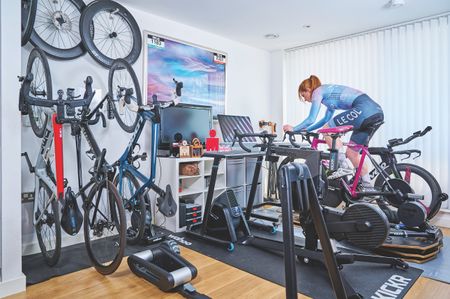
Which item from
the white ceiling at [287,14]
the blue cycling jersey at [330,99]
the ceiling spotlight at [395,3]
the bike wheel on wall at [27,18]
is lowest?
the blue cycling jersey at [330,99]

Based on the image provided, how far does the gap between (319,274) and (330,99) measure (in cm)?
213

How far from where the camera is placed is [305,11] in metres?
3.39

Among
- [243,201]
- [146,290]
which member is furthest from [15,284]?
[243,201]

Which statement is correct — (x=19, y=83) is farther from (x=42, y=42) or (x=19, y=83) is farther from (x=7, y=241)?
(x=7, y=241)

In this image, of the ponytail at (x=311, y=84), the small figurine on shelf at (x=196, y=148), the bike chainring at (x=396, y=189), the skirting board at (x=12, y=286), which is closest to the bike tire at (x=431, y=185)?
the bike chainring at (x=396, y=189)

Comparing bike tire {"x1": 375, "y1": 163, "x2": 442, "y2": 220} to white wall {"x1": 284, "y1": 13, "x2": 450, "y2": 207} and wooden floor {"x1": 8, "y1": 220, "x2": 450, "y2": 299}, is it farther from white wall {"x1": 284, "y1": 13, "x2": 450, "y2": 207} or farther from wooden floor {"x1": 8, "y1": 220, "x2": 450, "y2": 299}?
wooden floor {"x1": 8, "y1": 220, "x2": 450, "y2": 299}

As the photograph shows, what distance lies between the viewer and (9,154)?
192cm

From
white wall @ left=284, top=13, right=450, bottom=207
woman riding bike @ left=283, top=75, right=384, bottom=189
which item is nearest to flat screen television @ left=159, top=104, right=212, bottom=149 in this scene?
woman riding bike @ left=283, top=75, right=384, bottom=189

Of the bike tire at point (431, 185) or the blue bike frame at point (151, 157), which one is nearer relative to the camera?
the blue bike frame at point (151, 157)

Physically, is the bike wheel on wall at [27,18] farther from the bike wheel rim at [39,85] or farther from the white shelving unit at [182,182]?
the white shelving unit at [182,182]

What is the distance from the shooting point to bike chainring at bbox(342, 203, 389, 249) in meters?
1.83

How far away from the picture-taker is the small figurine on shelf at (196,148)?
344 centimetres

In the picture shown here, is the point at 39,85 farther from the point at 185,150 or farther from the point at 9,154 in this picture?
the point at 185,150

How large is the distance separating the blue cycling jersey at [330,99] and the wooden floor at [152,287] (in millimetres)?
1900
